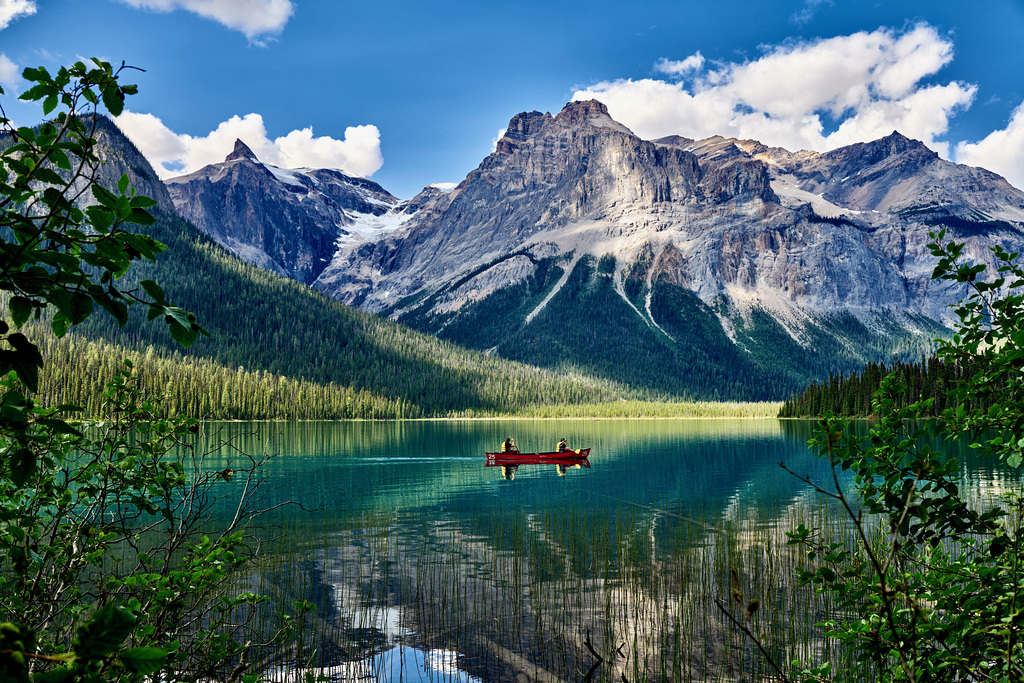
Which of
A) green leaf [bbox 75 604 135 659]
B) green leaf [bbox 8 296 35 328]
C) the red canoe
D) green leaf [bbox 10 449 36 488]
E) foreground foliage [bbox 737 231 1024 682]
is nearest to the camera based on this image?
green leaf [bbox 75 604 135 659]

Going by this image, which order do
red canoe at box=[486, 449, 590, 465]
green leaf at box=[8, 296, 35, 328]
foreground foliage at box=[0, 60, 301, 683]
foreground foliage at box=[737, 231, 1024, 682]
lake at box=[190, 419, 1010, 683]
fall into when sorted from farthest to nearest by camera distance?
red canoe at box=[486, 449, 590, 465]
lake at box=[190, 419, 1010, 683]
foreground foliage at box=[737, 231, 1024, 682]
green leaf at box=[8, 296, 35, 328]
foreground foliage at box=[0, 60, 301, 683]

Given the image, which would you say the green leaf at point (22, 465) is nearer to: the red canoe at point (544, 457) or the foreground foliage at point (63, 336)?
the foreground foliage at point (63, 336)

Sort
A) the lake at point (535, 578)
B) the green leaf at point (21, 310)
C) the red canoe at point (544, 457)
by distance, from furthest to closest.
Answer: the red canoe at point (544, 457) < the lake at point (535, 578) < the green leaf at point (21, 310)

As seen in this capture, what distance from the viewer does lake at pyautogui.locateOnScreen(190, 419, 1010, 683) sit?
14.1 m

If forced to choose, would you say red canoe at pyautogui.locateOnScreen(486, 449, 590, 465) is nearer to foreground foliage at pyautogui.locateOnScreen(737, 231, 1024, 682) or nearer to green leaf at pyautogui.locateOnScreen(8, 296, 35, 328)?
foreground foliage at pyautogui.locateOnScreen(737, 231, 1024, 682)

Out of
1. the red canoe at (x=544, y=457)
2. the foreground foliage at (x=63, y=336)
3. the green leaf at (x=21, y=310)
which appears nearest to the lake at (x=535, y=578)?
the foreground foliage at (x=63, y=336)

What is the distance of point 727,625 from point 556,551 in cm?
855

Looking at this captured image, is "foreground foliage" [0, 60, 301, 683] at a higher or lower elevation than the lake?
higher

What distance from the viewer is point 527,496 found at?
134 feet

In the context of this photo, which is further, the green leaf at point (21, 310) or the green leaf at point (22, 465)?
the green leaf at point (22, 465)

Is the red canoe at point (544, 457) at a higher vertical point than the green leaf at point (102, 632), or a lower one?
lower

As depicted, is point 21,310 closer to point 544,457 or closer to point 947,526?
point 947,526

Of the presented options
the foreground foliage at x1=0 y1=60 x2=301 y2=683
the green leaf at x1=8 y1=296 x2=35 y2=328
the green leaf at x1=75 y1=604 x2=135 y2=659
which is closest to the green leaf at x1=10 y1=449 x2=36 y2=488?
the foreground foliage at x1=0 y1=60 x2=301 y2=683

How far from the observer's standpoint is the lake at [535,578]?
1407 cm
